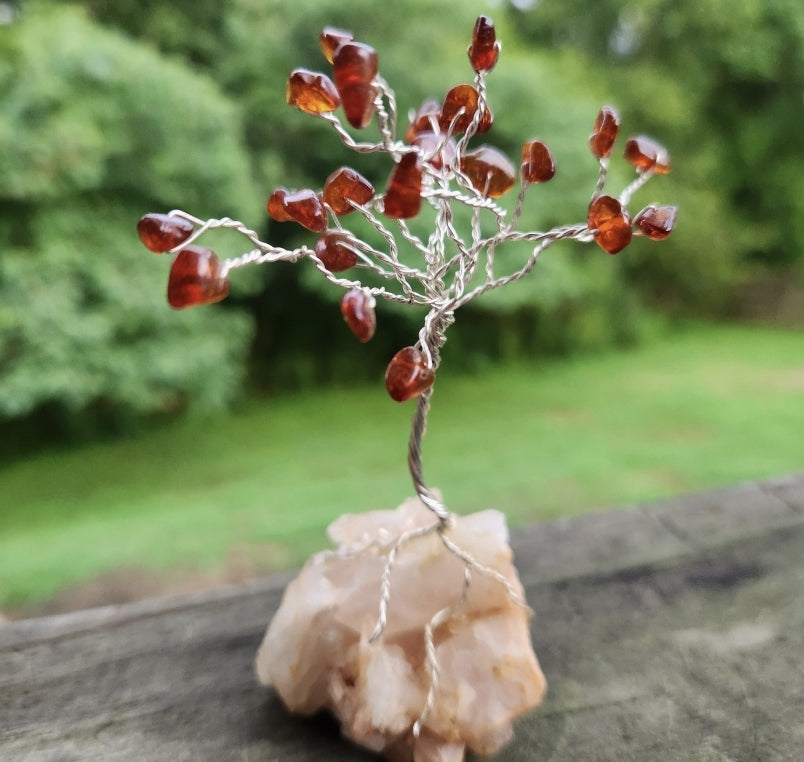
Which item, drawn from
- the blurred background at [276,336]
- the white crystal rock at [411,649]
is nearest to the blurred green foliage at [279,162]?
the blurred background at [276,336]

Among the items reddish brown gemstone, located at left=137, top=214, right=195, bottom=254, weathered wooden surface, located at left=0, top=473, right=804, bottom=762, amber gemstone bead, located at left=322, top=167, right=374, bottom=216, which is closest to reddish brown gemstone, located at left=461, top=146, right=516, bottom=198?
amber gemstone bead, located at left=322, top=167, right=374, bottom=216

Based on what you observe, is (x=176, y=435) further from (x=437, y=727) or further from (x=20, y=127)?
(x=437, y=727)

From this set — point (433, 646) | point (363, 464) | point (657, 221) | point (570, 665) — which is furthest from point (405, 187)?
point (363, 464)

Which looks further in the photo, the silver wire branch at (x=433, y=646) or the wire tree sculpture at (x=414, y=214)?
the silver wire branch at (x=433, y=646)

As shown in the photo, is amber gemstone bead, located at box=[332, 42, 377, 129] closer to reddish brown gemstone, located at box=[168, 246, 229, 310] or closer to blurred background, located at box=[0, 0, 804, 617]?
reddish brown gemstone, located at box=[168, 246, 229, 310]

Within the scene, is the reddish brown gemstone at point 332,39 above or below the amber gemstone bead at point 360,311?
above

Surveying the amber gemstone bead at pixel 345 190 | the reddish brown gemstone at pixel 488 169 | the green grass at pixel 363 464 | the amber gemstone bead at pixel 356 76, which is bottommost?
the green grass at pixel 363 464

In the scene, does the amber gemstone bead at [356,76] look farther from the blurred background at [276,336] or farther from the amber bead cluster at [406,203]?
the blurred background at [276,336]

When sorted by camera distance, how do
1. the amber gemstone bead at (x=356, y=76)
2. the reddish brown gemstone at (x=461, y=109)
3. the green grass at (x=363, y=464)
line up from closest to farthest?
the amber gemstone bead at (x=356, y=76), the reddish brown gemstone at (x=461, y=109), the green grass at (x=363, y=464)
